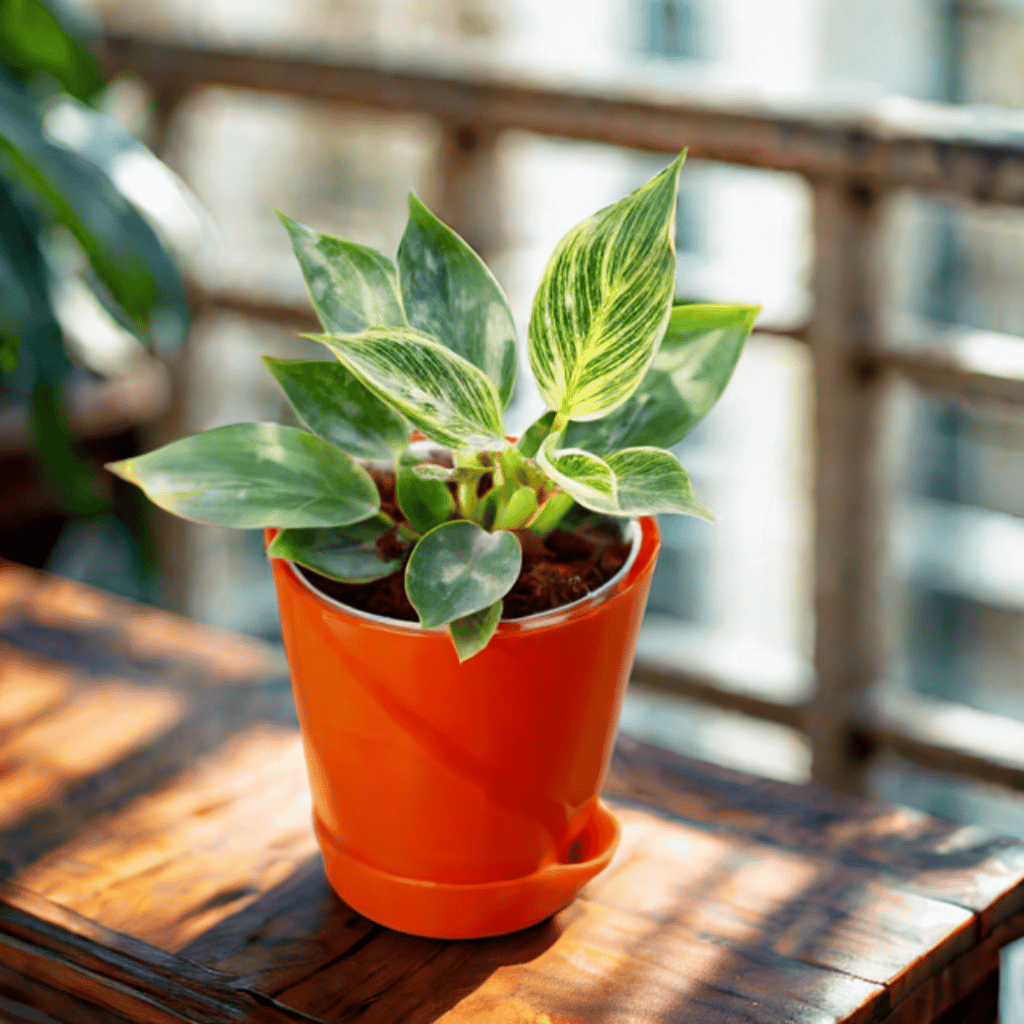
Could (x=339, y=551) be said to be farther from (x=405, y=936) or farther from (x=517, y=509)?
(x=405, y=936)

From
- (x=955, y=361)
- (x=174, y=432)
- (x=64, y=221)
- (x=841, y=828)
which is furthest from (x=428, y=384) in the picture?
(x=174, y=432)

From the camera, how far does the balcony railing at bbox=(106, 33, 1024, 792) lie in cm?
124

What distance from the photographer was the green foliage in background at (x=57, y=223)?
0.97 metres

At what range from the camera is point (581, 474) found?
494 mm

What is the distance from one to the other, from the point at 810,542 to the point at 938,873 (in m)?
0.80

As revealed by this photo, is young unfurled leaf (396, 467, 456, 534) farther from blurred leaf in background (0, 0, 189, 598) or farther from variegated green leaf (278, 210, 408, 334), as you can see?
blurred leaf in background (0, 0, 189, 598)

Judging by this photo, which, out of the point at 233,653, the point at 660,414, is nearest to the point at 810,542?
the point at 233,653

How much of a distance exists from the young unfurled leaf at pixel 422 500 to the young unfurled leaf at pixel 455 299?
0.16 feet

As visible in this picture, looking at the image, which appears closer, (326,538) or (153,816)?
(326,538)

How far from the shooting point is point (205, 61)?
1.68 metres

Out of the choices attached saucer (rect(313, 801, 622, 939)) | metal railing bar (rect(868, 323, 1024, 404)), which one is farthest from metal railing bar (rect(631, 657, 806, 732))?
attached saucer (rect(313, 801, 622, 939))

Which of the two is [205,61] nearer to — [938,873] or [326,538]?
[326,538]

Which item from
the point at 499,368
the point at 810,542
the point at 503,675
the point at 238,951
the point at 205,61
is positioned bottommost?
the point at 810,542

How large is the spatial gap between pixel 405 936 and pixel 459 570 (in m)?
0.21
